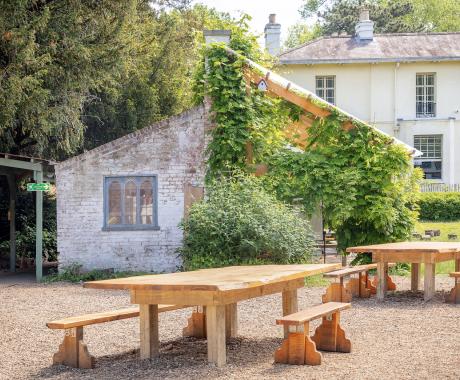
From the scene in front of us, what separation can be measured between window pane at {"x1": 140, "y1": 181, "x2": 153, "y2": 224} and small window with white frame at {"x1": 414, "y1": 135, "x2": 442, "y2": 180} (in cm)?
1987

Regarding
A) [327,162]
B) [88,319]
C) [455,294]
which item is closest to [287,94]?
[327,162]

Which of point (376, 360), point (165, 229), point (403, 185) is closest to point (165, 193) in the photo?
point (165, 229)

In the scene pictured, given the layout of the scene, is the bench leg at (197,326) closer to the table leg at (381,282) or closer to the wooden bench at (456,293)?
the table leg at (381,282)

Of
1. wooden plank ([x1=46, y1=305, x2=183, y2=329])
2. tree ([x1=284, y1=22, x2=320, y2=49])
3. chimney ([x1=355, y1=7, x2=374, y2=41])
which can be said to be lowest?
wooden plank ([x1=46, y1=305, x2=183, y2=329])

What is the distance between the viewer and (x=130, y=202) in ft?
59.7

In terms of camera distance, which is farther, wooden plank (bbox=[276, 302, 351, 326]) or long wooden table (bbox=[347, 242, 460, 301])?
long wooden table (bbox=[347, 242, 460, 301])

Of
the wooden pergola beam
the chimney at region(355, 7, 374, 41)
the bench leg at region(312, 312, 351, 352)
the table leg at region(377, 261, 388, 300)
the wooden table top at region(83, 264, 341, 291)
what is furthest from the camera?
the chimney at region(355, 7, 374, 41)

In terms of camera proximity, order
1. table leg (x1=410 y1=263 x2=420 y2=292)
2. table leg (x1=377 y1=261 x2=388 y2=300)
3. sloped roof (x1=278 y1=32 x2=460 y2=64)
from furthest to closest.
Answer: sloped roof (x1=278 y1=32 x2=460 y2=64)
table leg (x1=410 y1=263 x2=420 y2=292)
table leg (x1=377 y1=261 x2=388 y2=300)

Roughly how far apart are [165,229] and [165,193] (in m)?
0.74

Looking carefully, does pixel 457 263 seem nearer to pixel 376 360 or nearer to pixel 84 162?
pixel 376 360

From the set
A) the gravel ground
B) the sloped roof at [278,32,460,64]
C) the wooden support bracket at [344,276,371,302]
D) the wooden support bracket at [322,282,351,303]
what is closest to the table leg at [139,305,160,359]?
the gravel ground

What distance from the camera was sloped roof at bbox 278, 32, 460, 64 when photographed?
3584cm

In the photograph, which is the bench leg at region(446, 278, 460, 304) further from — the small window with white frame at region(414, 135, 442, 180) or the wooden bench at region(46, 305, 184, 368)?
the small window with white frame at region(414, 135, 442, 180)

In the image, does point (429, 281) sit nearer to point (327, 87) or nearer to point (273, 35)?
point (327, 87)
